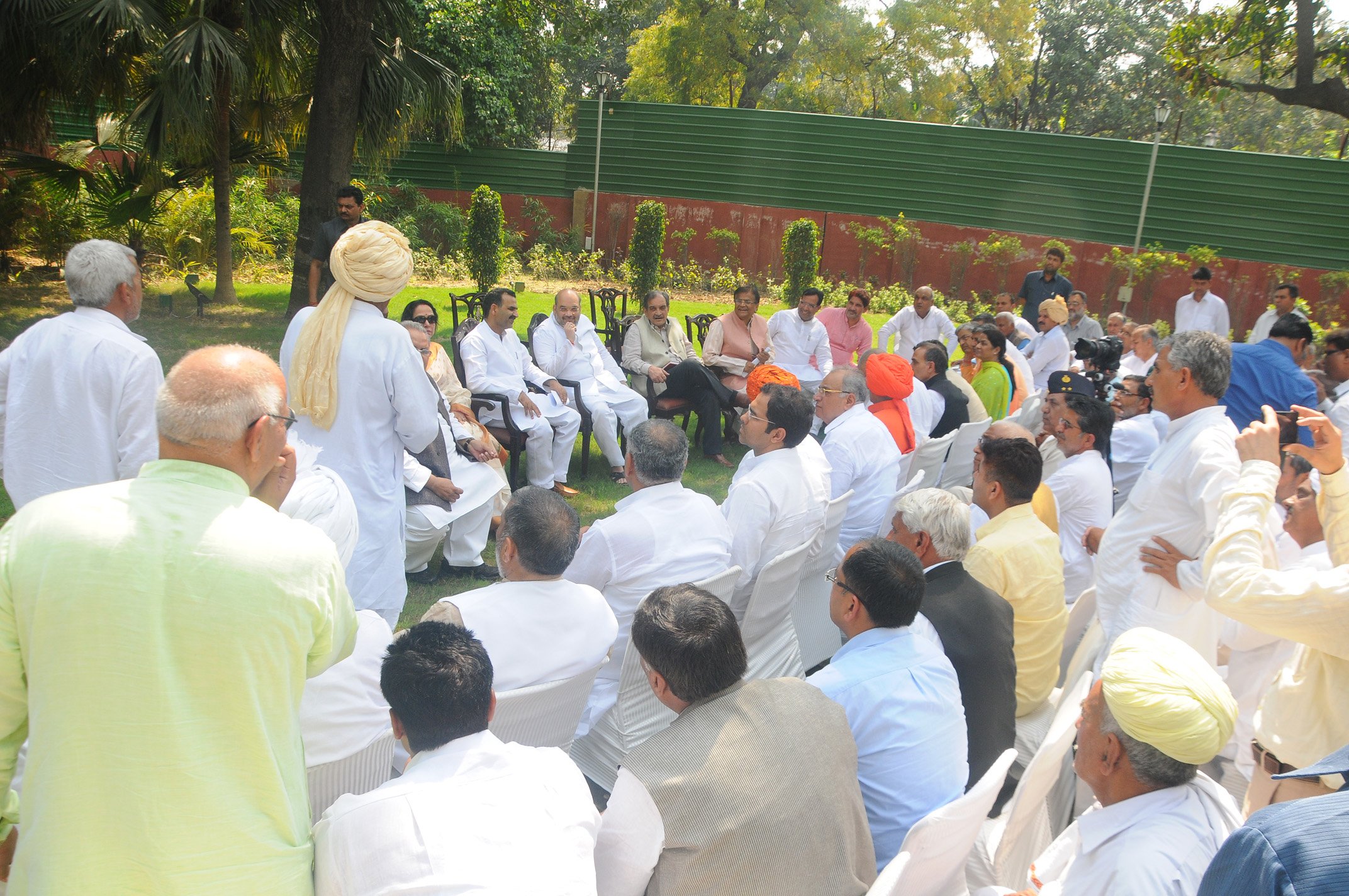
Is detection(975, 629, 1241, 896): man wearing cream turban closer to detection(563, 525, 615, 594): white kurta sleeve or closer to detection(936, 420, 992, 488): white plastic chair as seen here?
detection(563, 525, 615, 594): white kurta sleeve

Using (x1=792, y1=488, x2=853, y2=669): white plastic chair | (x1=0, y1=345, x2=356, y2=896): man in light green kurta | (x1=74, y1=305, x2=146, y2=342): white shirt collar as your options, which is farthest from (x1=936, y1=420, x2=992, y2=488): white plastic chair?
(x1=0, y1=345, x2=356, y2=896): man in light green kurta

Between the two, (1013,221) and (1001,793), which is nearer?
(1001,793)

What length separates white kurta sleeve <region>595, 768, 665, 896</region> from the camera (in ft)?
6.40

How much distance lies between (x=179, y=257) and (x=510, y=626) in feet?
43.4

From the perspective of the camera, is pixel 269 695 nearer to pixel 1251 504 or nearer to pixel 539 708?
pixel 539 708

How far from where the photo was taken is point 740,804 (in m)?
1.94

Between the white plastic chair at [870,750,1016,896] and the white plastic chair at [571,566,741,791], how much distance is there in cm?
106

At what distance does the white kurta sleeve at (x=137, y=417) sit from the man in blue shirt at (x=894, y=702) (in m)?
2.38

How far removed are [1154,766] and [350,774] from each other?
1854 mm

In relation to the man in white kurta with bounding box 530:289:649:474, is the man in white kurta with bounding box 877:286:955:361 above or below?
above

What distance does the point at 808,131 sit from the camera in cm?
1845

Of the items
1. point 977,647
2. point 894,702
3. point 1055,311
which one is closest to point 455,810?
point 894,702

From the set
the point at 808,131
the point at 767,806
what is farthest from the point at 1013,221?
the point at 767,806

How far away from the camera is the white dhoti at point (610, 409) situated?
23.8 ft
